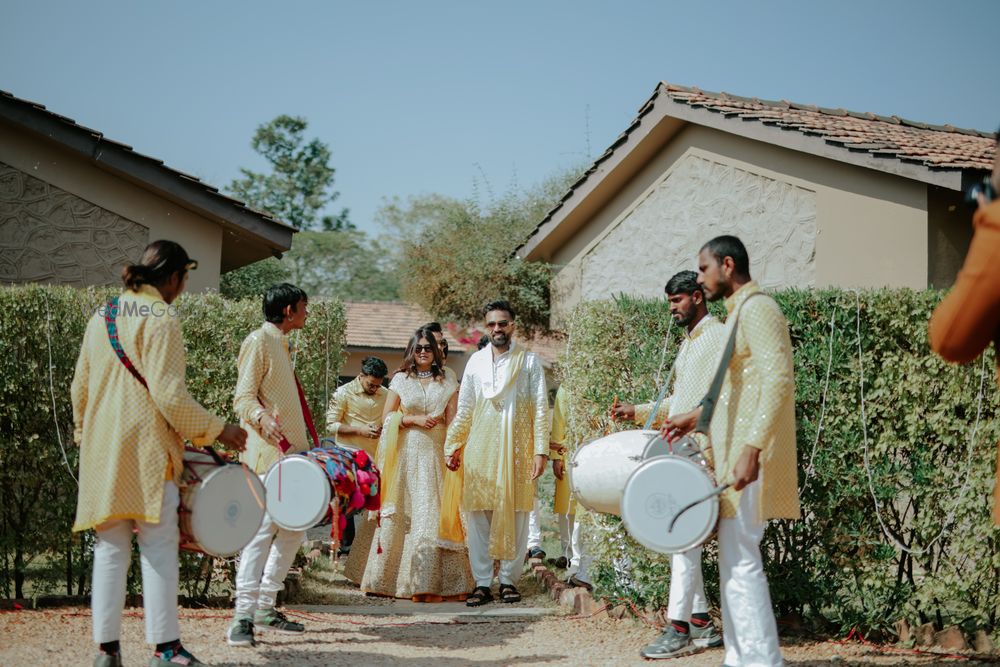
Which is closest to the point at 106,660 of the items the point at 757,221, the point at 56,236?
the point at 56,236

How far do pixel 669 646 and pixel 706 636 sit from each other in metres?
0.38

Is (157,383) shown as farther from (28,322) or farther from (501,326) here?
(501,326)

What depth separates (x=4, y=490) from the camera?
679cm

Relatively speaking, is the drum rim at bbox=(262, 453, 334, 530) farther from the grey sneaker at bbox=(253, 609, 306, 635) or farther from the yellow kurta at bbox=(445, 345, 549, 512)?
the yellow kurta at bbox=(445, 345, 549, 512)

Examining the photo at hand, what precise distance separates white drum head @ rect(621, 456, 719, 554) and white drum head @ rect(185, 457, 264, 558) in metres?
1.94

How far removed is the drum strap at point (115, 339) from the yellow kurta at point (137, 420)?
2 cm

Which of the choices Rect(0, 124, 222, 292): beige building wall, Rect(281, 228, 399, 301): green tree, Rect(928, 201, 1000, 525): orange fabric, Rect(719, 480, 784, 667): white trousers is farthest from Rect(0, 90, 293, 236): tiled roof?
Rect(281, 228, 399, 301): green tree

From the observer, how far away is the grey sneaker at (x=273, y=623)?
6.17m

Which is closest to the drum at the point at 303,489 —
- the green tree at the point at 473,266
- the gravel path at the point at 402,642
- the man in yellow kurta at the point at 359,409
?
the gravel path at the point at 402,642

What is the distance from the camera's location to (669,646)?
554 centimetres

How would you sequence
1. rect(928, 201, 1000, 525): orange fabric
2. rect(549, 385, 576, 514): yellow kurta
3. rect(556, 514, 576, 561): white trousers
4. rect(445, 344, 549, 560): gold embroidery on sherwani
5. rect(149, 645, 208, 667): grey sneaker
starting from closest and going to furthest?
rect(928, 201, 1000, 525): orange fabric
rect(149, 645, 208, 667): grey sneaker
rect(445, 344, 549, 560): gold embroidery on sherwani
rect(549, 385, 576, 514): yellow kurta
rect(556, 514, 576, 561): white trousers

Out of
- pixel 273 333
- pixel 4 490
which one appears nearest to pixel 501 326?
pixel 273 333

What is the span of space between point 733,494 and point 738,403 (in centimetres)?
45

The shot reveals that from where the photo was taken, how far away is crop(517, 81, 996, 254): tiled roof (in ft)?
34.3
